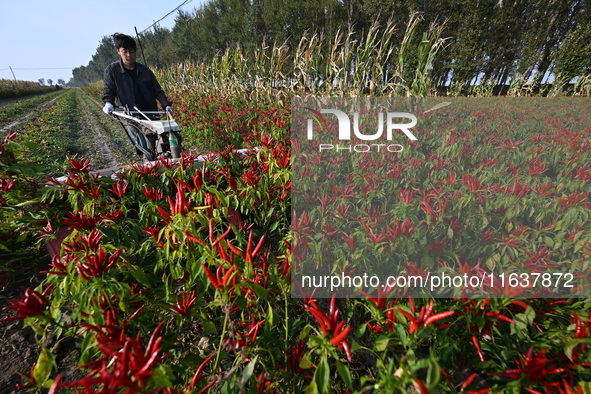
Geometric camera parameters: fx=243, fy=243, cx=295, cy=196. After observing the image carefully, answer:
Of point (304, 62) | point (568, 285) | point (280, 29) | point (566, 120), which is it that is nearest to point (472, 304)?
point (568, 285)

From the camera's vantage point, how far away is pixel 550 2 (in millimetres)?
14062

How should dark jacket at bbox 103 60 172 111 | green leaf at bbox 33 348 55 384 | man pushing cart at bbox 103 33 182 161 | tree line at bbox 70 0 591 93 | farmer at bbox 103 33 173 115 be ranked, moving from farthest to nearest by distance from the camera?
tree line at bbox 70 0 591 93 < dark jacket at bbox 103 60 172 111 < farmer at bbox 103 33 173 115 < man pushing cart at bbox 103 33 182 161 < green leaf at bbox 33 348 55 384

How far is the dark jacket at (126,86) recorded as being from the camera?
3109 millimetres

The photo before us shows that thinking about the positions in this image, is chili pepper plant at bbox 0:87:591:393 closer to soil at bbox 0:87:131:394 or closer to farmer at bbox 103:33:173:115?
soil at bbox 0:87:131:394

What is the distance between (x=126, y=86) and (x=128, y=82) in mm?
59

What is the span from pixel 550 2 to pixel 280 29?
60.4 ft

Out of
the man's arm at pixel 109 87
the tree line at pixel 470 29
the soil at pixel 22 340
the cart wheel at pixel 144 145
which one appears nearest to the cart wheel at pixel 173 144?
the cart wheel at pixel 144 145

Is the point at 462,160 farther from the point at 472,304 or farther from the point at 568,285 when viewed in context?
the point at 472,304

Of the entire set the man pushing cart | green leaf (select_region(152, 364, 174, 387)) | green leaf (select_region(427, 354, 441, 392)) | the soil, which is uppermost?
the man pushing cart

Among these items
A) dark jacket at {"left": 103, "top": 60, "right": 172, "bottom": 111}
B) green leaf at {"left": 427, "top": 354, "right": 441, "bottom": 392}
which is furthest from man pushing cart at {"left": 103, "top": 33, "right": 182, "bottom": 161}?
green leaf at {"left": 427, "top": 354, "right": 441, "bottom": 392}

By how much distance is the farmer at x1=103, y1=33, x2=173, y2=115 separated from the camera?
2.96 metres

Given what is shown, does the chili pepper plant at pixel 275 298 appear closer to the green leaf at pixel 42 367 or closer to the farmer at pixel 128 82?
the green leaf at pixel 42 367

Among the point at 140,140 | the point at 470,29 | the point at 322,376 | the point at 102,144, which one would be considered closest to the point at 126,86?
the point at 140,140

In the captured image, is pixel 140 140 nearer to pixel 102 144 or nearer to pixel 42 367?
pixel 42 367
